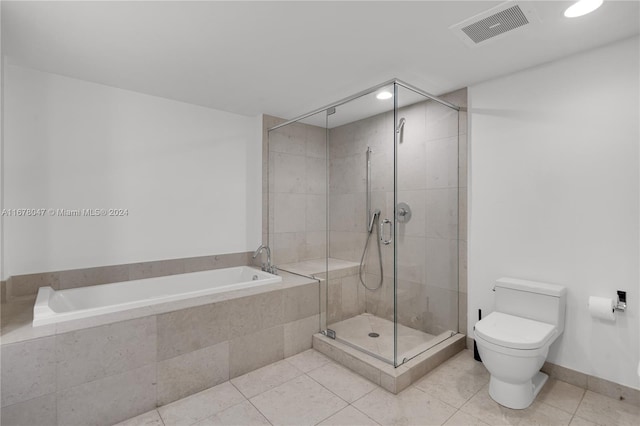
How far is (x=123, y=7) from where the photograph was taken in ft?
5.52

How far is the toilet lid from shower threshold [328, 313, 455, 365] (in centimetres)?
56

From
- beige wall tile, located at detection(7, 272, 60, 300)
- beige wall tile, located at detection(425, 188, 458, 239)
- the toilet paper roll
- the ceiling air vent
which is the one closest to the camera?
the ceiling air vent

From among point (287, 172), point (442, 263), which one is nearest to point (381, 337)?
point (442, 263)

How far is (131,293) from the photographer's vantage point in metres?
2.78

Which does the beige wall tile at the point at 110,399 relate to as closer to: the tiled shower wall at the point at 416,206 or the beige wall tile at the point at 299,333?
the beige wall tile at the point at 299,333

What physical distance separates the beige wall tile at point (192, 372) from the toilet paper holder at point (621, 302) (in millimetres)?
2615

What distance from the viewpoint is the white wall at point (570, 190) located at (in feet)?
6.52

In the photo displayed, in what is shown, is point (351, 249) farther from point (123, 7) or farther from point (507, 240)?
point (123, 7)

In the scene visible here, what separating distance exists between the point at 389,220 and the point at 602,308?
4.75ft

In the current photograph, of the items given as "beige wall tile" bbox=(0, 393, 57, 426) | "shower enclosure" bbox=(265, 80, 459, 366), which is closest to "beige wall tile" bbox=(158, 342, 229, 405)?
"beige wall tile" bbox=(0, 393, 57, 426)

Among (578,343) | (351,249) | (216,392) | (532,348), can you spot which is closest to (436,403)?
(532,348)

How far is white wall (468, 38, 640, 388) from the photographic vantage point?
1.99 meters

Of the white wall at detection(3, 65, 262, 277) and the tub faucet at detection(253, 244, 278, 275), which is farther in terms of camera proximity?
the tub faucet at detection(253, 244, 278, 275)

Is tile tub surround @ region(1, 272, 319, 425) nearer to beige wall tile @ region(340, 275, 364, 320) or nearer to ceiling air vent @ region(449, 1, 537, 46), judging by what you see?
beige wall tile @ region(340, 275, 364, 320)
